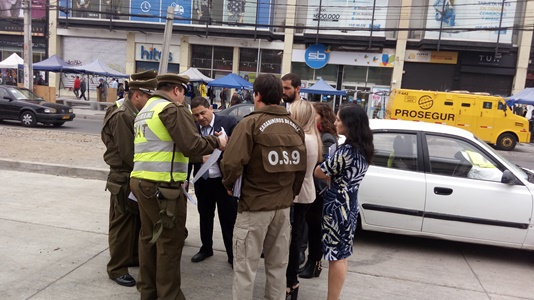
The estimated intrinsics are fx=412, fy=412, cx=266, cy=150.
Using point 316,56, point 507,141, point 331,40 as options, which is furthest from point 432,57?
point 507,141

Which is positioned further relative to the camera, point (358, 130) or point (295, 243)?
point (295, 243)

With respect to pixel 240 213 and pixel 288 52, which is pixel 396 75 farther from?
pixel 240 213

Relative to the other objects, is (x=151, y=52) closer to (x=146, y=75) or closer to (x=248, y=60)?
(x=248, y=60)

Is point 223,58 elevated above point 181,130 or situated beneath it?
elevated above

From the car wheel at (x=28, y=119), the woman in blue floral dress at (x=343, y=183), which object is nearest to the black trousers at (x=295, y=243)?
the woman in blue floral dress at (x=343, y=183)

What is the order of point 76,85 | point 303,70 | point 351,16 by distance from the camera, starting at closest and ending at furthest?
point 351,16
point 303,70
point 76,85

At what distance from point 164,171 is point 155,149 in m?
0.18

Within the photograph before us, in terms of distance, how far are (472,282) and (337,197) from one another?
2.06 m

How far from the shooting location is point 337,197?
3281 mm

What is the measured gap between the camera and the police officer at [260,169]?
286 centimetres

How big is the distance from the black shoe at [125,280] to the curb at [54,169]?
413 cm

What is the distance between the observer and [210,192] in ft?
14.0

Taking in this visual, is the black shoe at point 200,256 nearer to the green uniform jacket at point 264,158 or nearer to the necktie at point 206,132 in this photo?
the necktie at point 206,132

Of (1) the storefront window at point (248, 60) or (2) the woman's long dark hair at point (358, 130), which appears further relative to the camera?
(1) the storefront window at point (248, 60)
